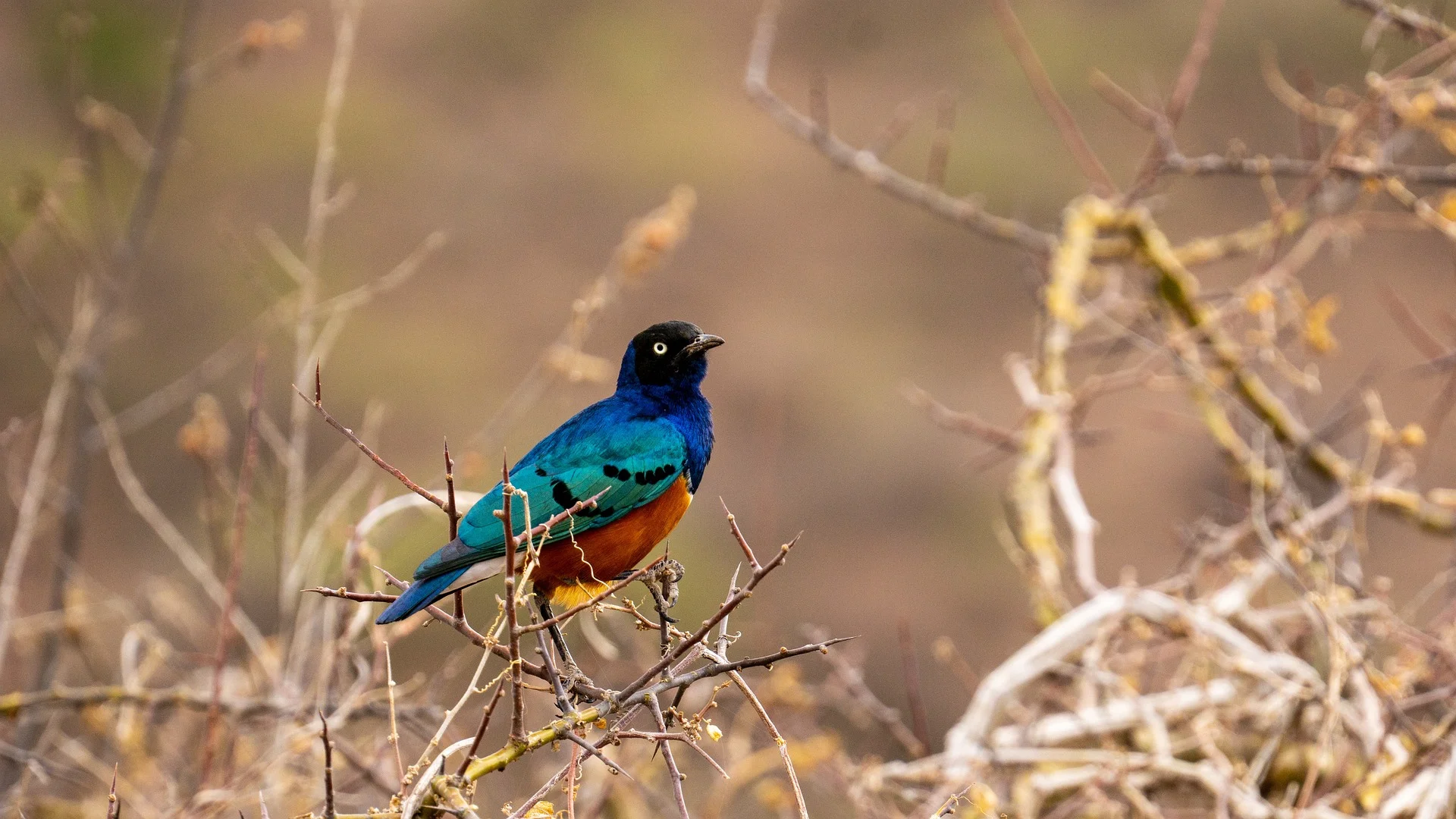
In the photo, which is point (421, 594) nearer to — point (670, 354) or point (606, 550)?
point (606, 550)

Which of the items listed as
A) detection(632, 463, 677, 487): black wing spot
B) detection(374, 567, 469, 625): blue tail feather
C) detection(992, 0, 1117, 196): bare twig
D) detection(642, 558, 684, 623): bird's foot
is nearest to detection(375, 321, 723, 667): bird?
detection(632, 463, 677, 487): black wing spot

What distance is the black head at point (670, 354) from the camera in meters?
4.45

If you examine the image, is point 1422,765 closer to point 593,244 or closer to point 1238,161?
point 1238,161

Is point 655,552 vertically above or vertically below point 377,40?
below

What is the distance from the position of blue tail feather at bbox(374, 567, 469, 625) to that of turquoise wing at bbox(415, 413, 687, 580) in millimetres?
414

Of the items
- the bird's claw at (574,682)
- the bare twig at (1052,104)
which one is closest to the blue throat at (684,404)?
the bird's claw at (574,682)

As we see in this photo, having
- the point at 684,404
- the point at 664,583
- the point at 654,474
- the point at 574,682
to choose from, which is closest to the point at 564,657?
the point at 574,682

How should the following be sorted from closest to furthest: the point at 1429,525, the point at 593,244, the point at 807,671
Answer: the point at 1429,525, the point at 807,671, the point at 593,244

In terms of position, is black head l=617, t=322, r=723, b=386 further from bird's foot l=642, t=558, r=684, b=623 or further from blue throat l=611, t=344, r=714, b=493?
bird's foot l=642, t=558, r=684, b=623

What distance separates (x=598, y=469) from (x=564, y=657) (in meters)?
0.64

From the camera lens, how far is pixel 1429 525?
5059 mm

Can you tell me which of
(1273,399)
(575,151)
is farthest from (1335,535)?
(575,151)

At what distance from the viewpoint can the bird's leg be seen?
3.22m

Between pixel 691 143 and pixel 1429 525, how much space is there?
45.5ft
